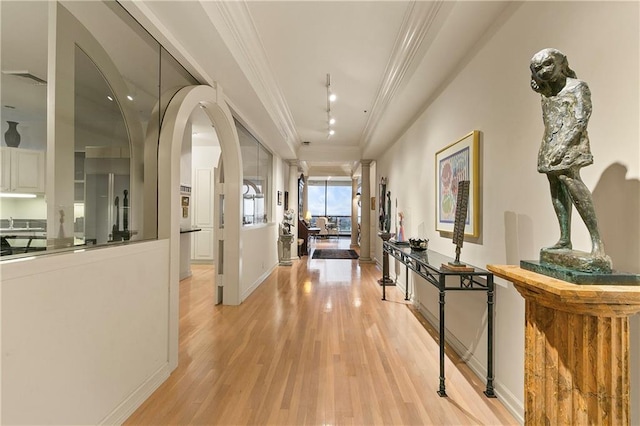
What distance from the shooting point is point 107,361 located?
1770 millimetres

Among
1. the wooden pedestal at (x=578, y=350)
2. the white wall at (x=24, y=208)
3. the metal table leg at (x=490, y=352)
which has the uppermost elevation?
the white wall at (x=24, y=208)

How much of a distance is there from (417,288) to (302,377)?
2.35 metres

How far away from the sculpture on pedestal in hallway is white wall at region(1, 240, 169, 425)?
2.40 meters

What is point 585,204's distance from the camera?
3.97 feet

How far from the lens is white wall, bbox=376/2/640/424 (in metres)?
1.29

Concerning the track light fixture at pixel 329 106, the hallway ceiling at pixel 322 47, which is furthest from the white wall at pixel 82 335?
the track light fixture at pixel 329 106

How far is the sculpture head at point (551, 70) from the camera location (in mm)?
1257

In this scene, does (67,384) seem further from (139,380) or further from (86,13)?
(86,13)

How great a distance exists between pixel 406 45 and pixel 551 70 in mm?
2041

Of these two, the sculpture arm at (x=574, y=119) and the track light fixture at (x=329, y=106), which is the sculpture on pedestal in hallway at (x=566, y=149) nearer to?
the sculpture arm at (x=574, y=119)

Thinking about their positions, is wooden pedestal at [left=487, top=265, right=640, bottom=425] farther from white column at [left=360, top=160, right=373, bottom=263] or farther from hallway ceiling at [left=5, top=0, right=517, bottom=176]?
white column at [left=360, top=160, right=373, bottom=263]

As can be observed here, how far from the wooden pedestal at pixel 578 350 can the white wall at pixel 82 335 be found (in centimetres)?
225

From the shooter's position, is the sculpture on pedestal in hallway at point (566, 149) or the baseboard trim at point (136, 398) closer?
the sculpture on pedestal in hallway at point (566, 149)

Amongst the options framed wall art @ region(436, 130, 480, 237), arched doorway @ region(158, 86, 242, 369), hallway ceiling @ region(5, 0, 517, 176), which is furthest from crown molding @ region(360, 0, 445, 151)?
arched doorway @ region(158, 86, 242, 369)
